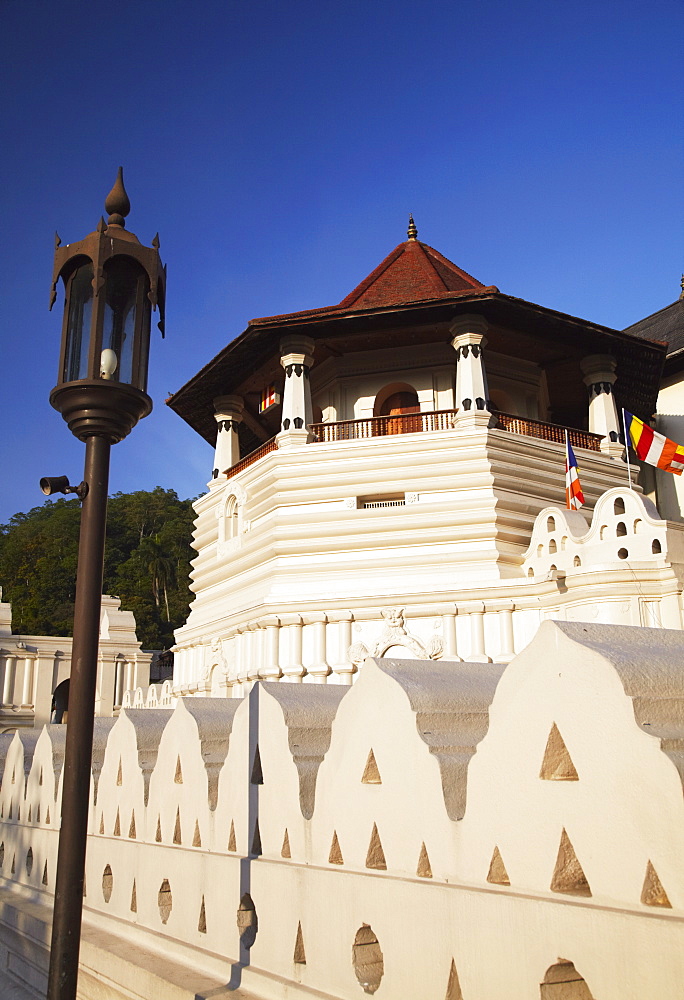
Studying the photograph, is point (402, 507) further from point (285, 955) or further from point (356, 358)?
point (285, 955)

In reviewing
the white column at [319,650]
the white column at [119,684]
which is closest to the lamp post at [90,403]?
the white column at [319,650]

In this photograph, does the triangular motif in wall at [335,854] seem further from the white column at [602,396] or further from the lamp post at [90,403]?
the white column at [602,396]

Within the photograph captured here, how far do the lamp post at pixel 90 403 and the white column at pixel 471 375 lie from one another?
12.1 meters

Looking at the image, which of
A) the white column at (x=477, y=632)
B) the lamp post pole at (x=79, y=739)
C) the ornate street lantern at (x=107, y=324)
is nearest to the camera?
the lamp post pole at (x=79, y=739)

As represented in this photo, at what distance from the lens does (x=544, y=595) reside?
14.3m

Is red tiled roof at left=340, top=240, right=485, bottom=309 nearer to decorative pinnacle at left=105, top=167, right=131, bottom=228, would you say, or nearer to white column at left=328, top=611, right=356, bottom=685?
white column at left=328, top=611, right=356, bottom=685

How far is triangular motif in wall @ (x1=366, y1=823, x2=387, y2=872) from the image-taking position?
3865 millimetres

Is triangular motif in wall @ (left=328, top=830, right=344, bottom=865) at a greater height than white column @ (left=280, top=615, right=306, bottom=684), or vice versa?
white column @ (left=280, top=615, right=306, bottom=684)

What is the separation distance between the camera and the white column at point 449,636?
14.8 metres

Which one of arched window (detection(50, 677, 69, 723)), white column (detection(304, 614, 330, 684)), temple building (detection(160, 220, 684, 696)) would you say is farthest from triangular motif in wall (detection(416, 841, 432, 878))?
arched window (detection(50, 677, 69, 723))

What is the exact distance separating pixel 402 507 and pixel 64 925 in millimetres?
12888

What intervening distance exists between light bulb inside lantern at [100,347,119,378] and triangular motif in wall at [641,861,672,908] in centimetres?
303

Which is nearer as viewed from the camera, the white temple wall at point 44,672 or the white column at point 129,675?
the white temple wall at point 44,672

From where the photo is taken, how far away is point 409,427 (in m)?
17.3
